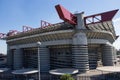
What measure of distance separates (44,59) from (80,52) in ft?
46.0

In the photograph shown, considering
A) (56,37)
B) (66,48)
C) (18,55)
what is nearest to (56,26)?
(56,37)

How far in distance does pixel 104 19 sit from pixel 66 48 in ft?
53.9

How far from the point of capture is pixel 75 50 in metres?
→ 51.0

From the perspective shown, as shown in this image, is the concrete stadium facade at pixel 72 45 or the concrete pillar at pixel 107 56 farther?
the concrete pillar at pixel 107 56

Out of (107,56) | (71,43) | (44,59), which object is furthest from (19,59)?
(107,56)

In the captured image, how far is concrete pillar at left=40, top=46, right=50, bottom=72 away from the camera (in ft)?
189

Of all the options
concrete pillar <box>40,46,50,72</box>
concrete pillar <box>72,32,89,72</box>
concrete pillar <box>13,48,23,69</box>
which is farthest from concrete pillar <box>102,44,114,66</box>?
concrete pillar <box>13,48,23,69</box>

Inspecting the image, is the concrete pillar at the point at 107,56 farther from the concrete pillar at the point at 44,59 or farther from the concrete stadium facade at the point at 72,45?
the concrete pillar at the point at 44,59

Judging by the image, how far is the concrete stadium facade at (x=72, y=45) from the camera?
50969 mm

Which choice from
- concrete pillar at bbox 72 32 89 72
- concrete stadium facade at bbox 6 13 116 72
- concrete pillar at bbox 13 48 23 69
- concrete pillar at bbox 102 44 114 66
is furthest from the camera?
concrete pillar at bbox 13 48 23 69

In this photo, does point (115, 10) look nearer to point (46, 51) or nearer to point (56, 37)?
point (56, 37)

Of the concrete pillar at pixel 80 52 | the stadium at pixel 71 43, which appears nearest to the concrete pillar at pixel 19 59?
the stadium at pixel 71 43

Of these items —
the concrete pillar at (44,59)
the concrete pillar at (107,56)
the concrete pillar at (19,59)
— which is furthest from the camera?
the concrete pillar at (19,59)

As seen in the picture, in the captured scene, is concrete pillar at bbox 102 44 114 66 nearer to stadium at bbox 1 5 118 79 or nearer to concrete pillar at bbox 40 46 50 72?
stadium at bbox 1 5 118 79
